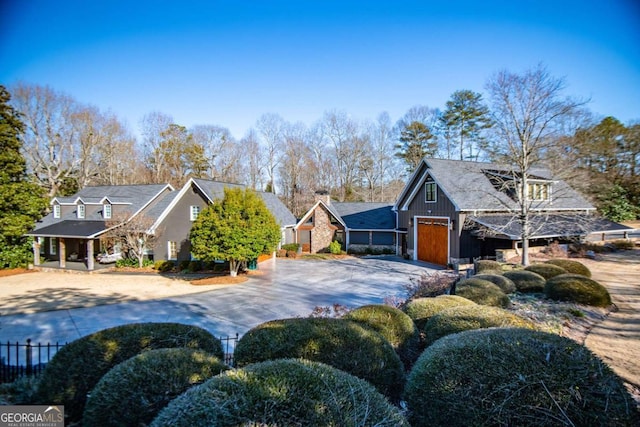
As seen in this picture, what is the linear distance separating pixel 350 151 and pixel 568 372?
128 ft

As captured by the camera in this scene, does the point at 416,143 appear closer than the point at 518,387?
No

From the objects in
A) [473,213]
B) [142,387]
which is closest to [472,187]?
[473,213]

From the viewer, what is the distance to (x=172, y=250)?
70.5 ft

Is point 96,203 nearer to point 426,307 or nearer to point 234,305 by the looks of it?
point 234,305

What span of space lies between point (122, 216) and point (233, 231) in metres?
9.14

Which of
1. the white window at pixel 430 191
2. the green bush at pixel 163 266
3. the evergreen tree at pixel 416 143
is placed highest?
the evergreen tree at pixel 416 143

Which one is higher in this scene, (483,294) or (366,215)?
(366,215)

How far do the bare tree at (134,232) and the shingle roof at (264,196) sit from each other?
406cm

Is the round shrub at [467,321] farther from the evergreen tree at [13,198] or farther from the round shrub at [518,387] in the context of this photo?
the evergreen tree at [13,198]

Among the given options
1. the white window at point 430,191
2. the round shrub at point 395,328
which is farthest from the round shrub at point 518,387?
the white window at point 430,191

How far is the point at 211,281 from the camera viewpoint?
16734 mm

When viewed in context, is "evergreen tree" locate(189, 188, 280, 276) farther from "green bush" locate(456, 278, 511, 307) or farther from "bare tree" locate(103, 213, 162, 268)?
"green bush" locate(456, 278, 511, 307)

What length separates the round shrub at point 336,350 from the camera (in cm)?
403

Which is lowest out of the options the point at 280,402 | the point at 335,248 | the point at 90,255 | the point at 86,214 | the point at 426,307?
the point at 335,248
